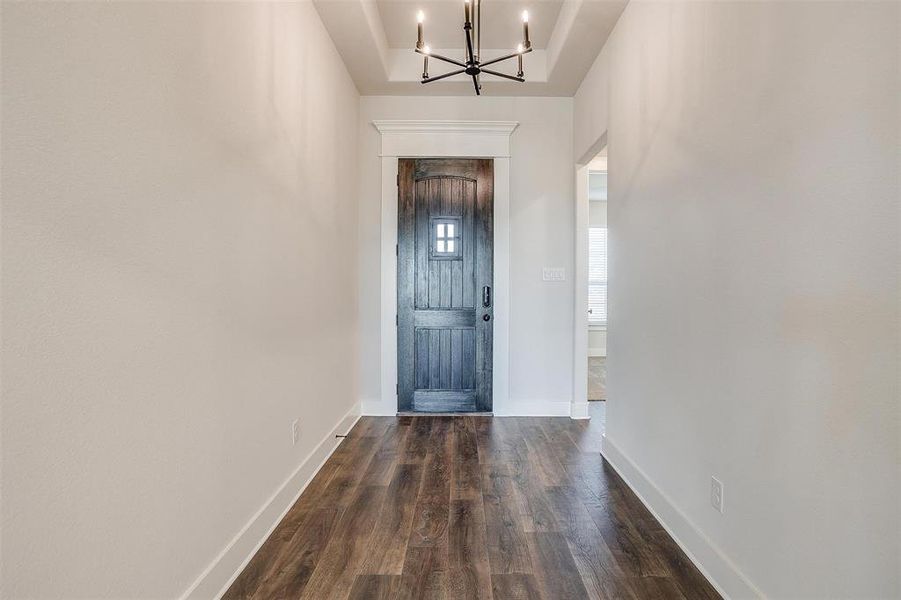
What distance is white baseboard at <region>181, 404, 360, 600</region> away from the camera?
1476 millimetres

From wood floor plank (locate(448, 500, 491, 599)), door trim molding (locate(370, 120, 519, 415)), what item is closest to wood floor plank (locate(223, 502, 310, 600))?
wood floor plank (locate(448, 500, 491, 599))

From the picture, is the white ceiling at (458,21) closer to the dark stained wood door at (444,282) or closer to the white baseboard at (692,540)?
the dark stained wood door at (444,282)

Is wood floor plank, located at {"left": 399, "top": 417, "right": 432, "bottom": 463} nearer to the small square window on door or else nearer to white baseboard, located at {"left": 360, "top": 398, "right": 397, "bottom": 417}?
white baseboard, located at {"left": 360, "top": 398, "right": 397, "bottom": 417}

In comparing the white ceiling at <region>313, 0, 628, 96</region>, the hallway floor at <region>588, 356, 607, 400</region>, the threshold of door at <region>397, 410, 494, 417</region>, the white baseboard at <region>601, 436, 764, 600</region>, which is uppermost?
the white ceiling at <region>313, 0, 628, 96</region>

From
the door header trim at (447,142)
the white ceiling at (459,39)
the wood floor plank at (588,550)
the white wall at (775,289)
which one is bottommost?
the wood floor plank at (588,550)

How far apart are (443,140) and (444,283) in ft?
4.17

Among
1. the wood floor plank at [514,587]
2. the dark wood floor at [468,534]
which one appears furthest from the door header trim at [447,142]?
the wood floor plank at [514,587]

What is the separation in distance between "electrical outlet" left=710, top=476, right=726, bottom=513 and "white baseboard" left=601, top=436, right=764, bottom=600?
0.16 m

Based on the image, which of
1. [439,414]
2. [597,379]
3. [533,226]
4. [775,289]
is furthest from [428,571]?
[597,379]

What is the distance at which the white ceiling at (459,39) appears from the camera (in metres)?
2.69

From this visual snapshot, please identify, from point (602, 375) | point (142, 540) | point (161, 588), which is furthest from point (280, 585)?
point (602, 375)

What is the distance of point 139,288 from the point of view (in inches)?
45.9

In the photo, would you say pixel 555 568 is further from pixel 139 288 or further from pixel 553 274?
pixel 553 274

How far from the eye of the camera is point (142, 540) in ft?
3.89
